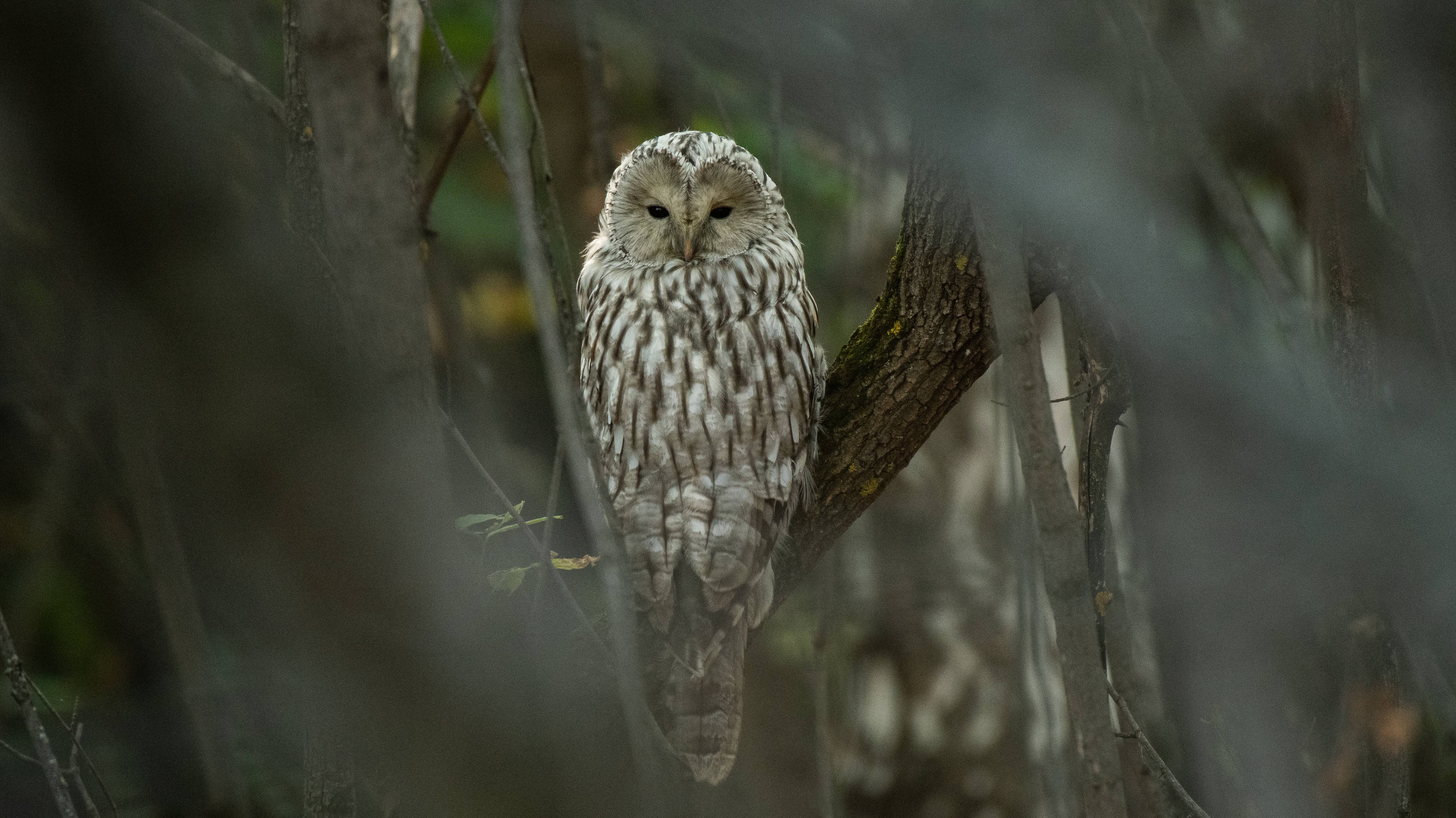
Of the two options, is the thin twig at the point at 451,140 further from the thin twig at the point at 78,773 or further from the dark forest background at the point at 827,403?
the thin twig at the point at 78,773

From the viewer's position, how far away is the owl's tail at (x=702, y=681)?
7.65 ft

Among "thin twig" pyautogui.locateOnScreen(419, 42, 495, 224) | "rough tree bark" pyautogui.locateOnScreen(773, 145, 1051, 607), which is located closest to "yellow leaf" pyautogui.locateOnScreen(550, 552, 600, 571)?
"rough tree bark" pyautogui.locateOnScreen(773, 145, 1051, 607)

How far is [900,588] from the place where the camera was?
4.96m

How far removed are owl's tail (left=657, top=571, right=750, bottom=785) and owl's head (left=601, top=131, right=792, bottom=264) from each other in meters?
0.73

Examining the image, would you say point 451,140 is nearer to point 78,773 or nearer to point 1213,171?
point 78,773

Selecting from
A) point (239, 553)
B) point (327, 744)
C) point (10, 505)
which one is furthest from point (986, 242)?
point (10, 505)

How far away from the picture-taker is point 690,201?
2.54 metres

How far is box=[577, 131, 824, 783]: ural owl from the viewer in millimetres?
2404

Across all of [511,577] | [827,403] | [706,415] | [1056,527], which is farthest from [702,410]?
[1056,527]

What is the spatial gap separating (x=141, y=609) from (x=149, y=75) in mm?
3278

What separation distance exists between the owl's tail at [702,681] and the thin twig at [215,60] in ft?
4.08

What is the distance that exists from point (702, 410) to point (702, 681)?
550mm

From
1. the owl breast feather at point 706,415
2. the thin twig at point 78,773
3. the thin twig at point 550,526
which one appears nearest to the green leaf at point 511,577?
the thin twig at point 550,526

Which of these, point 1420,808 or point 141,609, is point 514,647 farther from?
point 1420,808
